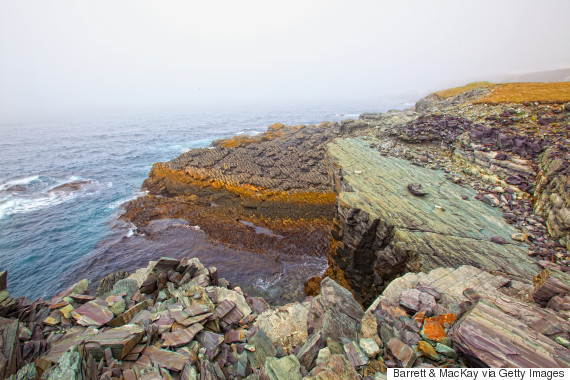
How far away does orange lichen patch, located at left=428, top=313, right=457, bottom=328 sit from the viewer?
21.3 ft

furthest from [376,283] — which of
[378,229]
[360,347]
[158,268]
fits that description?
[158,268]

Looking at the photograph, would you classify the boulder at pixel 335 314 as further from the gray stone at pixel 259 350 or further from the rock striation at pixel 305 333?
the gray stone at pixel 259 350

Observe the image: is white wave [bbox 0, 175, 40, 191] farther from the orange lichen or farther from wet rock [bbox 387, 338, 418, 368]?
wet rock [bbox 387, 338, 418, 368]

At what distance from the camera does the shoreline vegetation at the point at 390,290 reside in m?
6.13

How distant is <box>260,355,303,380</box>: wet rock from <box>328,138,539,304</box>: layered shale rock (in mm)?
6952

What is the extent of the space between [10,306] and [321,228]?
20.5m

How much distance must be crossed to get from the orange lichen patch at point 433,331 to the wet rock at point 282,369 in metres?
3.48

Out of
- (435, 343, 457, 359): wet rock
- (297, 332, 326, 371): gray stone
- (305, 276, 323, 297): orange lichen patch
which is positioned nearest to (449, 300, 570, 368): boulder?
(435, 343, 457, 359): wet rock

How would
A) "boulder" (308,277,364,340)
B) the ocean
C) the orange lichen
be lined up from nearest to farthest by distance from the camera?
1. "boulder" (308,277,364,340)
2. the ocean
3. the orange lichen

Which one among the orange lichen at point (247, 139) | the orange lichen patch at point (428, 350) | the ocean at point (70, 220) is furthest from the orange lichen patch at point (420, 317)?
the orange lichen at point (247, 139)

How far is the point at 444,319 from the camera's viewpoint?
6.59m

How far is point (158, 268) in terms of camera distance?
13.1 meters

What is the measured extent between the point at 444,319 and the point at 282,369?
15.2 ft

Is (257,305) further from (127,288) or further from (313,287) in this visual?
(127,288)
